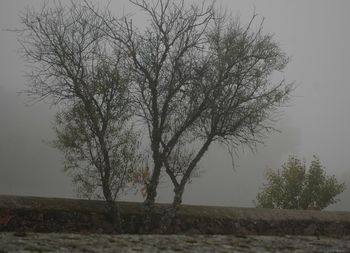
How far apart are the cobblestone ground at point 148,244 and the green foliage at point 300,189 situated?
138 feet

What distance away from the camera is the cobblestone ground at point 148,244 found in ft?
22.5

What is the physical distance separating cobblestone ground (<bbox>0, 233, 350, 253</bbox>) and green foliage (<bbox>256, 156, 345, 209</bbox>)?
41989 mm

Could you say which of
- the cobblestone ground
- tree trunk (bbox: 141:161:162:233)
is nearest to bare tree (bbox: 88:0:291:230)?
tree trunk (bbox: 141:161:162:233)

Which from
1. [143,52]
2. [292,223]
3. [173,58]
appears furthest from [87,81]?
[292,223]

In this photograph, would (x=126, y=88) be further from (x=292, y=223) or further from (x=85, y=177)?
(x=292, y=223)

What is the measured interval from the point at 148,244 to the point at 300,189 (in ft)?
148

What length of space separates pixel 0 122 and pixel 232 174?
281ft

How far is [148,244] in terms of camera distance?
26.3ft

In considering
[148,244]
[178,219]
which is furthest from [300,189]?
[148,244]

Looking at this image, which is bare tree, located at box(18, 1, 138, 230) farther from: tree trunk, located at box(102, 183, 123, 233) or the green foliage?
the green foliage

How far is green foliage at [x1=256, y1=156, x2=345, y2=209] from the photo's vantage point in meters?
48.7

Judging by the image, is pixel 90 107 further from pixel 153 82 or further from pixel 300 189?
pixel 300 189

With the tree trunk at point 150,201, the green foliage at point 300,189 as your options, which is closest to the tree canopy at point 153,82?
the tree trunk at point 150,201

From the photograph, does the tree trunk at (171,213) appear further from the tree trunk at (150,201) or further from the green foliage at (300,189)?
the green foliage at (300,189)
